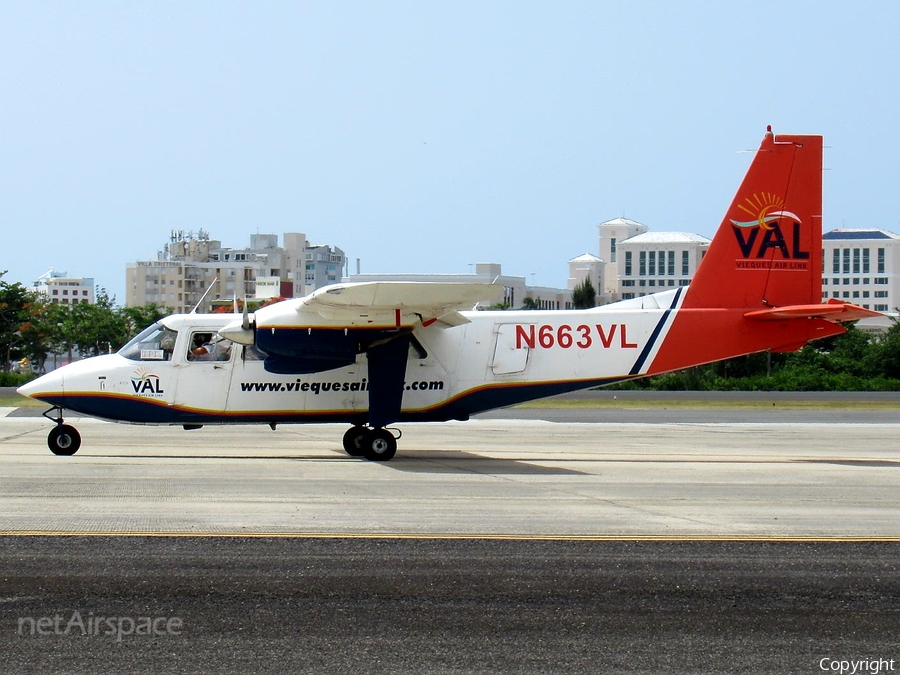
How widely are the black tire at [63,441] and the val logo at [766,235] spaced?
11911 millimetres

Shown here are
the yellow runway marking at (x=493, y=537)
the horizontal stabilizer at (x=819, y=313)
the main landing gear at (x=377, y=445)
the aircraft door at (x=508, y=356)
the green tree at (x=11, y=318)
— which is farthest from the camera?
the green tree at (x=11, y=318)

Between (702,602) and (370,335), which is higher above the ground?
(370,335)

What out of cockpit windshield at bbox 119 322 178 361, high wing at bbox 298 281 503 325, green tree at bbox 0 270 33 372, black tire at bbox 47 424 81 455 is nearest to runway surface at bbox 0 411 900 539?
black tire at bbox 47 424 81 455

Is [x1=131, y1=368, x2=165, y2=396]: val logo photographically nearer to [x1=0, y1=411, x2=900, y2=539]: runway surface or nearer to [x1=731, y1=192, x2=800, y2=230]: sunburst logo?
[x1=0, y1=411, x2=900, y2=539]: runway surface

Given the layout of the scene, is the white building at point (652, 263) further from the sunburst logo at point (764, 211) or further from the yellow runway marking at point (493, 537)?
the yellow runway marking at point (493, 537)

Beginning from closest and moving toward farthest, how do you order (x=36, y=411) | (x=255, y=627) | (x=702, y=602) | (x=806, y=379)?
(x=255, y=627) < (x=702, y=602) < (x=36, y=411) < (x=806, y=379)

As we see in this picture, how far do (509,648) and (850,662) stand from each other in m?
2.09

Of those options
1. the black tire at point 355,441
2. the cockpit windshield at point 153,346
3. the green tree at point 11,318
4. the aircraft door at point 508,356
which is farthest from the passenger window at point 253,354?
the green tree at point 11,318

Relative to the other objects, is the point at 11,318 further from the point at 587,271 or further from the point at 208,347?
the point at 587,271

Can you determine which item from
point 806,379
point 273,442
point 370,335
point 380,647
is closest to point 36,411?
point 273,442

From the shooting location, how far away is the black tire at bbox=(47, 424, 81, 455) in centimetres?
1662

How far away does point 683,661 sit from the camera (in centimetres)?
A: 615

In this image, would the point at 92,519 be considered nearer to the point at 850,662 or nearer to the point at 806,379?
the point at 850,662

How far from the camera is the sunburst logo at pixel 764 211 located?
17844mm
